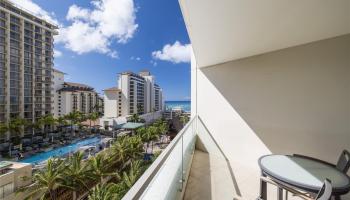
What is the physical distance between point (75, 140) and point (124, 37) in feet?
167

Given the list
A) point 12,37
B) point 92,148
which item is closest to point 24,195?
point 92,148

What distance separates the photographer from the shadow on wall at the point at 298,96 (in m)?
2.93

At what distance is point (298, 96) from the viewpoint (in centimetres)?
333

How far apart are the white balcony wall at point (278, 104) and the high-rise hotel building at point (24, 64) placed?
36.2 meters

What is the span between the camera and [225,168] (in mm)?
3664

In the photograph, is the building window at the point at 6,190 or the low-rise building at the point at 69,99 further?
the low-rise building at the point at 69,99

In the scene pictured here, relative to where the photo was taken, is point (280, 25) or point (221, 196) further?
point (221, 196)

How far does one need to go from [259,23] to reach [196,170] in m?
2.69

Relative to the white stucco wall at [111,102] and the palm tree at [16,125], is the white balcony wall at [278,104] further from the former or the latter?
the white stucco wall at [111,102]

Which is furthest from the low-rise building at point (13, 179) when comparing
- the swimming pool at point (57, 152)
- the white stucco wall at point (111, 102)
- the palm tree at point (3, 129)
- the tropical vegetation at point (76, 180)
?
the white stucco wall at point (111, 102)

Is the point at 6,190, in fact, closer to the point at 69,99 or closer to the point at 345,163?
the point at 345,163

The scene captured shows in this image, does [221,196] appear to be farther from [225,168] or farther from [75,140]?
[75,140]

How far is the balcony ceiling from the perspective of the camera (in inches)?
75.0

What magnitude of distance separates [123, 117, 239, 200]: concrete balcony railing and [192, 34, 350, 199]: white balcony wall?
194 mm
